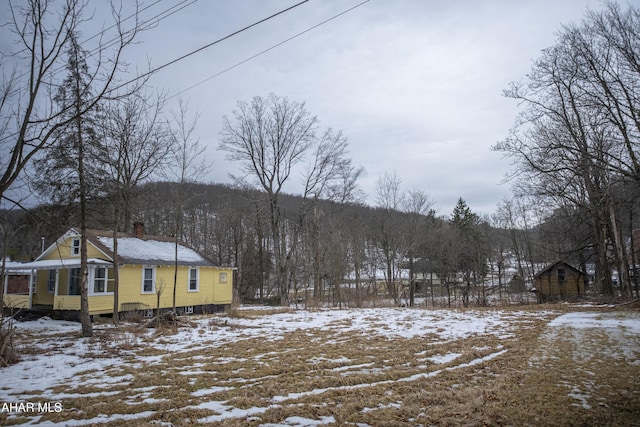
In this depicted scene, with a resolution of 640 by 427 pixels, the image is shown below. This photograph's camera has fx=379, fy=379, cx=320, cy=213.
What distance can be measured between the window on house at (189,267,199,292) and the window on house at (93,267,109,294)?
179 inches

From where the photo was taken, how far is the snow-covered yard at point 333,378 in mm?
4188

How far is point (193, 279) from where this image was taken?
21000 millimetres

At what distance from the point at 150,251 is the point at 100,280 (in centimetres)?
320

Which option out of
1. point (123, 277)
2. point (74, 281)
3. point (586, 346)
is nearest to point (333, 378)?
point (586, 346)

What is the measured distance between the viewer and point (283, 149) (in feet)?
89.7

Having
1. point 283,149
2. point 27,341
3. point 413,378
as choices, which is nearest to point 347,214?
point 283,149

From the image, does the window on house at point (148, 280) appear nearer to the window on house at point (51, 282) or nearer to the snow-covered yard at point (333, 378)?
the window on house at point (51, 282)

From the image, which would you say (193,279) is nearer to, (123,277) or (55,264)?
(123,277)

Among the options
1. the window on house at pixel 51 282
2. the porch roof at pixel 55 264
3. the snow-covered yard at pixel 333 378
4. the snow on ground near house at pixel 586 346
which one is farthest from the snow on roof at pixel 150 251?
the snow on ground near house at pixel 586 346

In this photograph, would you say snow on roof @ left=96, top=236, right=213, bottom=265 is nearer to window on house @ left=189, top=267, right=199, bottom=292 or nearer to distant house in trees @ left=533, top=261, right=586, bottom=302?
window on house @ left=189, top=267, right=199, bottom=292

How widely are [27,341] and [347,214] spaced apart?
29.0 meters

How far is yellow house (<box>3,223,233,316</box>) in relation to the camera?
16516mm

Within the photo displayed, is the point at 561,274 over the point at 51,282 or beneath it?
beneath

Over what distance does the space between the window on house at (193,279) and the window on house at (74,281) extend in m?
5.31
